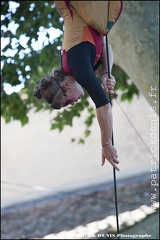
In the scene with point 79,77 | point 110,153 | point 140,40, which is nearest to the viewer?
point 79,77

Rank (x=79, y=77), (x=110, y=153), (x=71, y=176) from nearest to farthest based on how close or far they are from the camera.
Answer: (x=79, y=77) < (x=110, y=153) < (x=71, y=176)

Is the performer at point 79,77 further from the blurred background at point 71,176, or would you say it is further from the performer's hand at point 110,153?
the blurred background at point 71,176

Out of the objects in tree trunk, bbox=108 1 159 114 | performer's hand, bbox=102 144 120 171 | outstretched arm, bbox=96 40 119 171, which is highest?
tree trunk, bbox=108 1 159 114

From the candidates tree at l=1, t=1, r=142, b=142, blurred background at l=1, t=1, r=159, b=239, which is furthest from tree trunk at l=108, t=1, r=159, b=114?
blurred background at l=1, t=1, r=159, b=239

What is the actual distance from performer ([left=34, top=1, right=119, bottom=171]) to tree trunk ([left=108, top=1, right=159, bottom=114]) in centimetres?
124

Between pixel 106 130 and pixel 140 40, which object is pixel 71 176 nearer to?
pixel 140 40

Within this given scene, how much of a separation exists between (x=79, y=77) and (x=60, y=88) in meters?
0.12

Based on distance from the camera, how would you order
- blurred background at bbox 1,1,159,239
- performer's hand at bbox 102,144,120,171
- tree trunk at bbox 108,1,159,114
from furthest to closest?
blurred background at bbox 1,1,159,239, tree trunk at bbox 108,1,159,114, performer's hand at bbox 102,144,120,171

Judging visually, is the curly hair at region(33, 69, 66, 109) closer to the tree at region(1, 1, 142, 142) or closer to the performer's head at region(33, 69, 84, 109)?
the performer's head at region(33, 69, 84, 109)

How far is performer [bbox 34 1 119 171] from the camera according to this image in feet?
5.55

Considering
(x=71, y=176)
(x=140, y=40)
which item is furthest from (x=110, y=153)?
(x=71, y=176)

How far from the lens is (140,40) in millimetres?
3039

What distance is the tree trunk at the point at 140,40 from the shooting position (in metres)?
3.04

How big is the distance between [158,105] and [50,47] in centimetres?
86
